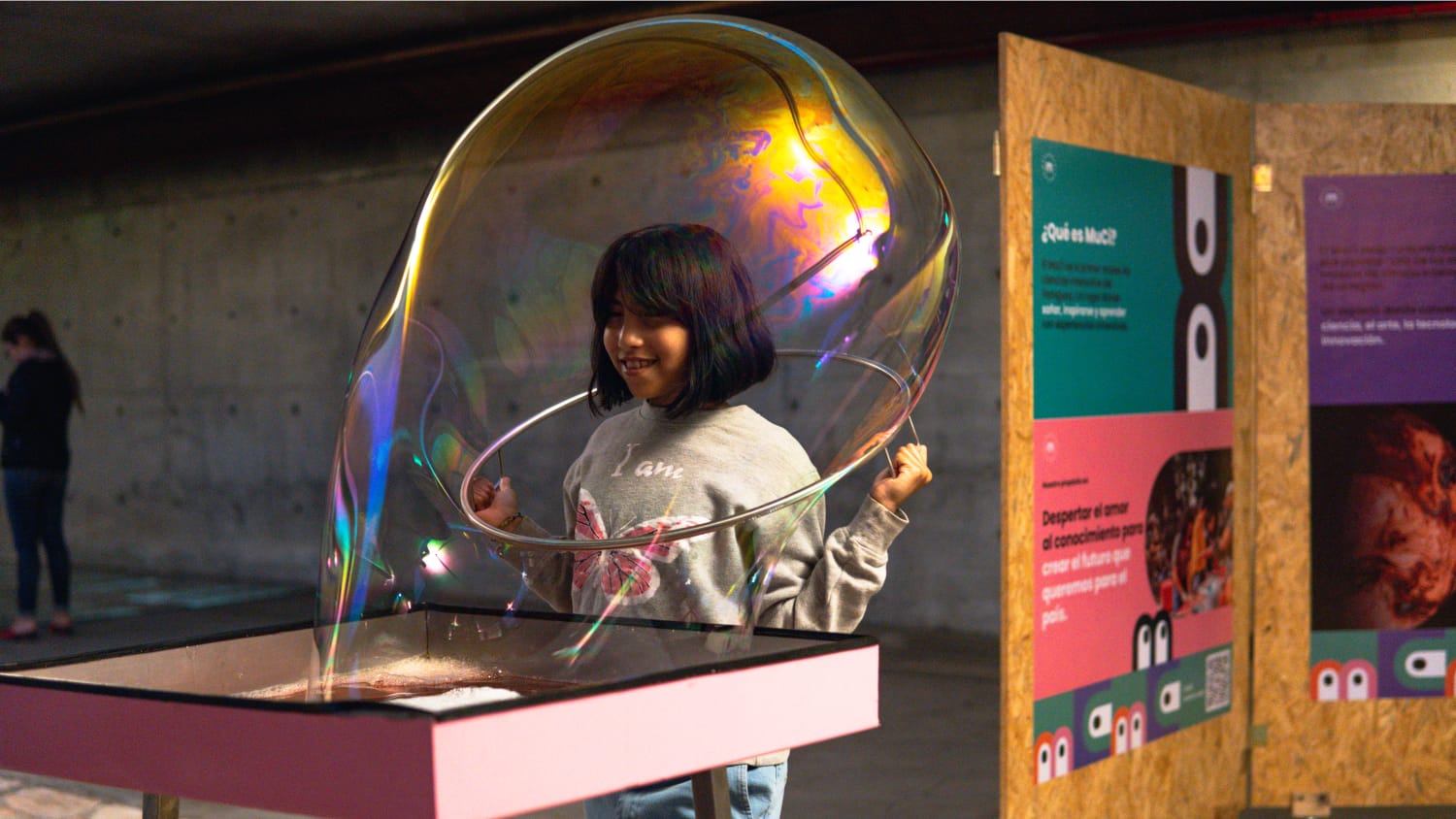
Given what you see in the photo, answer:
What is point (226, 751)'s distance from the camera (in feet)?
3.41

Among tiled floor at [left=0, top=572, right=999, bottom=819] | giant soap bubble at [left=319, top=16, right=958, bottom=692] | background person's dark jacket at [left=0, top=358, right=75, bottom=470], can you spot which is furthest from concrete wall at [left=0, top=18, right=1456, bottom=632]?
giant soap bubble at [left=319, top=16, right=958, bottom=692]

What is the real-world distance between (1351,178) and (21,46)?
6547mm

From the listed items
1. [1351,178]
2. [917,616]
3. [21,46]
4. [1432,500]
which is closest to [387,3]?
[21,46]

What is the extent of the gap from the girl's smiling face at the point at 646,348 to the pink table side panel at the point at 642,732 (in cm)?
33

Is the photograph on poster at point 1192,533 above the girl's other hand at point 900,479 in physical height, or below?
below

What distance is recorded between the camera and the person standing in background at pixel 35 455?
21.3 feet

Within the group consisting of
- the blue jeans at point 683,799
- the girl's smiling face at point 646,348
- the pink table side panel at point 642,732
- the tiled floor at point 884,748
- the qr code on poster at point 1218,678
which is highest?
the girl's smiling face at point 646,348

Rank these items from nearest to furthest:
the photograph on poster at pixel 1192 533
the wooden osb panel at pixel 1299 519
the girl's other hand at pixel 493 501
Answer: the girl's other hand at pixel 493 501 → the photograph on poster at pixel 1192 533 → the wooden osb panel at pixel 1299 519

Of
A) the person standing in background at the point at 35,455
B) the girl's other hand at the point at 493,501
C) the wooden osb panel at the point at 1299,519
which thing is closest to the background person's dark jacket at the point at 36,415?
the person standing in background at the point at 35,455

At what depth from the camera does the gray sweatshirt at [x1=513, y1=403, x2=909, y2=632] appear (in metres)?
1.40

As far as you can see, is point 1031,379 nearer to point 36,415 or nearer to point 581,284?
point 581,284

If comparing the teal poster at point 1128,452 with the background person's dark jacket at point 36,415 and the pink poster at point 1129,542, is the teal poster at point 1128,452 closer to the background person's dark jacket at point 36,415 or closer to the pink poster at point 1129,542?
the pink poster at point 1129,542

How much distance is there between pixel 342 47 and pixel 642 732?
7113 millimetres

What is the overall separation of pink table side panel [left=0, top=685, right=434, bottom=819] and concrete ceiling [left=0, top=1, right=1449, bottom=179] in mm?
5258
